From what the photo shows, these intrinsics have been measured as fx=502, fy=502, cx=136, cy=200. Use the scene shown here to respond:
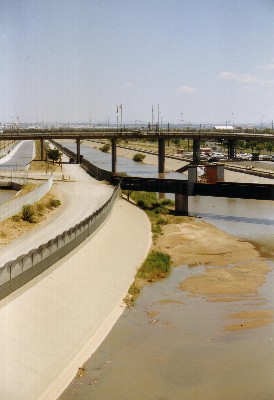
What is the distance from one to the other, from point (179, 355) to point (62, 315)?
7.13 metres

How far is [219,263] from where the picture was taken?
43531 mm

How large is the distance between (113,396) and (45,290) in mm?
10239

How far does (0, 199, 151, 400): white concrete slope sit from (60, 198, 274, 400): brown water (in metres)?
0.96

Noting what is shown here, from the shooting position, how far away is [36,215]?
55500 millimetres

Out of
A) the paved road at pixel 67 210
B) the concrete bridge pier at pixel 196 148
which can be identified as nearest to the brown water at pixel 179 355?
the paved road at pixel 67 210

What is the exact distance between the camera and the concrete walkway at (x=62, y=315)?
22.4 m

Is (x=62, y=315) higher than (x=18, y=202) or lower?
lower

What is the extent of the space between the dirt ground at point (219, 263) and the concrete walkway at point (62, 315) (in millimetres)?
4605

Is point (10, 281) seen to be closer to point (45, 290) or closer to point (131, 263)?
point (45, 290)

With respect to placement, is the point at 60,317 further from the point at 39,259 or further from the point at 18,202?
the point at 18,202

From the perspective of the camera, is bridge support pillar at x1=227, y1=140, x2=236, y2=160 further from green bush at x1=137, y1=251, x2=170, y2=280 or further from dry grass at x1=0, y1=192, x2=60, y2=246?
green bush at x1=137, y1=251, x2=170, y2=280

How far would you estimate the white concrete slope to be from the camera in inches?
881

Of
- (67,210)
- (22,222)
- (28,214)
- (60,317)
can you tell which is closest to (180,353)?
(60,317)

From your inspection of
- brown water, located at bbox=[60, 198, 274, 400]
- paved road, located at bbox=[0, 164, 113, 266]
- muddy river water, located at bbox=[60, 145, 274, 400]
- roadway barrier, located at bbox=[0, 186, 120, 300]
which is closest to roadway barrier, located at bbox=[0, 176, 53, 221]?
paved road, located at bbox=[0, 164, 113, 266]
